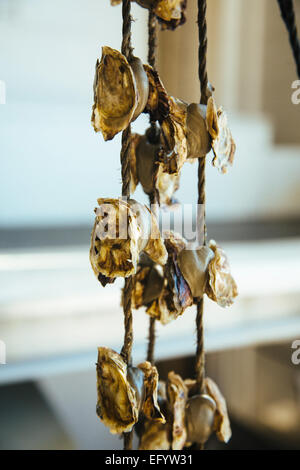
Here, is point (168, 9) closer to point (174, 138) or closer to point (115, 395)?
point (174, 138)

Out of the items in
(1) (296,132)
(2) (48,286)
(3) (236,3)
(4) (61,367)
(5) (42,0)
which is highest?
(3) (236,3)

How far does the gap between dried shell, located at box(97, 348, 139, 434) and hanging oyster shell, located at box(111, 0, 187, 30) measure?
15 centimetres

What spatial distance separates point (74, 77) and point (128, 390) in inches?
50.2

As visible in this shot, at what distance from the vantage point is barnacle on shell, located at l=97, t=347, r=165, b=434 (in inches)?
7.2

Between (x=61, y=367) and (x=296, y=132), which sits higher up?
(x=296, y=132)

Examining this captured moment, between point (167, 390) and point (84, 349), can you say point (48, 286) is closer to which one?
point (84, 349)

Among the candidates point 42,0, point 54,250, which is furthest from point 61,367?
point 42,0

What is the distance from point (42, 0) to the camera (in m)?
1.27

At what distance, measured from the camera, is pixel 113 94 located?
0.60 ft
